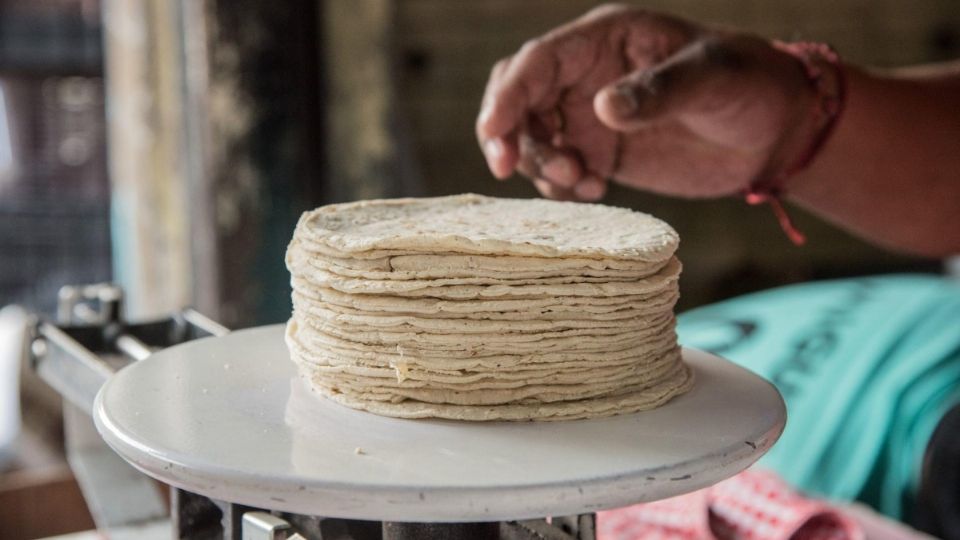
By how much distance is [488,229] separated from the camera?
953mm

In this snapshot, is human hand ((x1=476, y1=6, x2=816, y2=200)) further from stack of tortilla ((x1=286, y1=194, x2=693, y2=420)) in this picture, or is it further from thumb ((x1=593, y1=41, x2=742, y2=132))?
stack of tortilla ((x1=286, y1=194, x2=693, y2=420))

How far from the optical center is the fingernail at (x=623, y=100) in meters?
1.20

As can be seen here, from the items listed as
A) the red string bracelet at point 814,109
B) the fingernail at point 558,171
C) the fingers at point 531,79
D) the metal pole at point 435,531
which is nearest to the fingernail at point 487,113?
the fingers at point 531,79

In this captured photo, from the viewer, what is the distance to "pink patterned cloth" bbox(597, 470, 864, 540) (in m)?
1.30

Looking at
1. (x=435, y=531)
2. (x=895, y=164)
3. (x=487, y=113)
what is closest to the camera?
(x=435, y=531)

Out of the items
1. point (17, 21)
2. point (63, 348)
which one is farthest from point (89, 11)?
point (63, 348)

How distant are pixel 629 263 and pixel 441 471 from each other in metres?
0.27

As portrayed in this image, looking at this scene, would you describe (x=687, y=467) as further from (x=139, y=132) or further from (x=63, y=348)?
(x=139, y=132)

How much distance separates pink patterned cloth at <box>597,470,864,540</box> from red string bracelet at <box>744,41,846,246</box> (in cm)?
41

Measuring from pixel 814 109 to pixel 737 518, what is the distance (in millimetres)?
677

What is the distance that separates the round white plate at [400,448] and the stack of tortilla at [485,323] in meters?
0.02

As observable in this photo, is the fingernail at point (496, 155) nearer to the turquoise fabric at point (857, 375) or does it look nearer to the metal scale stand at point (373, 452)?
the metal scale stand at point (373, 452)

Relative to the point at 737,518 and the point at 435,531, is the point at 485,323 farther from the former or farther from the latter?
the point at 737,518

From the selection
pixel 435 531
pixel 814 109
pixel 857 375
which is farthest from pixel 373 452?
pixel 857 375
